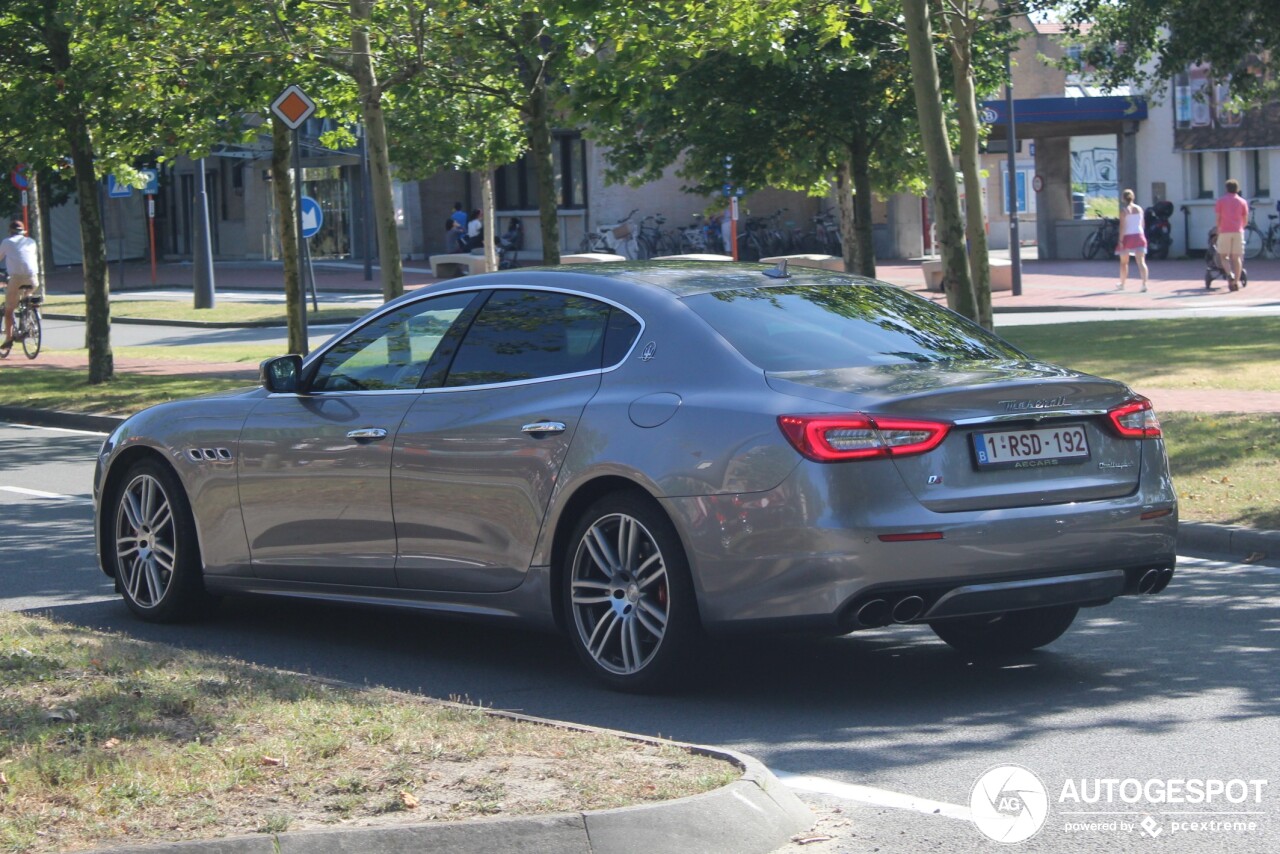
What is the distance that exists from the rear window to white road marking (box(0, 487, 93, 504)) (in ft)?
23.9

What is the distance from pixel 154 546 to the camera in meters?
8.46

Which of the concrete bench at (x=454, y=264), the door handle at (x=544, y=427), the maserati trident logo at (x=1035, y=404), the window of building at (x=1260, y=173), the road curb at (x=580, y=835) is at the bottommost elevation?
the road curb at (x=580, y=835)

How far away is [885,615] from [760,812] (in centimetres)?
145

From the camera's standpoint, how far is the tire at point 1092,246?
44.2 metres

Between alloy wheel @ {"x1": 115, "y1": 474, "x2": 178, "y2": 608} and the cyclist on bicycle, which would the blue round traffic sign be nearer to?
the cyclist on bicycle

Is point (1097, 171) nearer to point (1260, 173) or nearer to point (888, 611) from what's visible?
point (1260, 173)

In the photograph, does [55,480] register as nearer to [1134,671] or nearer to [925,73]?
[925,73]

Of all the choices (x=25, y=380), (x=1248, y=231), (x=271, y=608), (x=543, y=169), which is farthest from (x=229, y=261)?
(x=271, y=608)

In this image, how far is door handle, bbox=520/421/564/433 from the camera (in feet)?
22.4

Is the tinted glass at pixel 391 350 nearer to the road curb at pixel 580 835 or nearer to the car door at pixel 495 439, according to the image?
the car door at pixel 495 439

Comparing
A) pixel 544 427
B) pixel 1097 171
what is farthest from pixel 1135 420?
pixel 1097 171

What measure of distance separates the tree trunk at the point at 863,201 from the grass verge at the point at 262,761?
704 inches

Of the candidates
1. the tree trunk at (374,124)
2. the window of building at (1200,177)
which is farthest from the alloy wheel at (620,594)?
the window of building at (1200,177)

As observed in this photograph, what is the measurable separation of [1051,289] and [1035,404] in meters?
29.3
